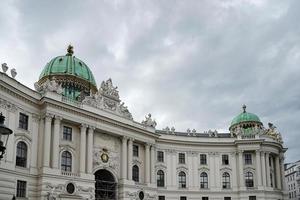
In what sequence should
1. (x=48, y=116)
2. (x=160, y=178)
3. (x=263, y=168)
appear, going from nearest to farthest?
1. (x=48, y=116)
2. (x=160, y=178)
3. (x=263, y=168)

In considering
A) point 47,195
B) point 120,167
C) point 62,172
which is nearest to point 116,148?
point 120,167

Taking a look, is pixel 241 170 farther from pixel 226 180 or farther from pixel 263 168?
pixel 263 168

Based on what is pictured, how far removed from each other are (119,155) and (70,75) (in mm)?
15843

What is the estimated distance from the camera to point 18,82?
46.5m

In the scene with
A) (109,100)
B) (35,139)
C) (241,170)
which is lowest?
(241,170)

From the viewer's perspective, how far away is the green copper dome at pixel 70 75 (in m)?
63.6

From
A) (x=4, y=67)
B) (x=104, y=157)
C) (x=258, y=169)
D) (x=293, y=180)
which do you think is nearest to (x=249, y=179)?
(x=258, y=169)

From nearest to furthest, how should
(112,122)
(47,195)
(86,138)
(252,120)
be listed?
(47,195)
(86,138)
(112,122)
(252,120)

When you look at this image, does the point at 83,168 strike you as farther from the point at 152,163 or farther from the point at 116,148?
the point at 152,163

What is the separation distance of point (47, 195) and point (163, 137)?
27.8m

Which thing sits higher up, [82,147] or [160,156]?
[160,156]

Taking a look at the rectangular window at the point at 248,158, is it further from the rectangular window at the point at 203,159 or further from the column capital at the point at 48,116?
the column capital at the point at 48,116

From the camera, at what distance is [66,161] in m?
51.3

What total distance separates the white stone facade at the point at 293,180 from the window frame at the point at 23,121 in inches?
3901
